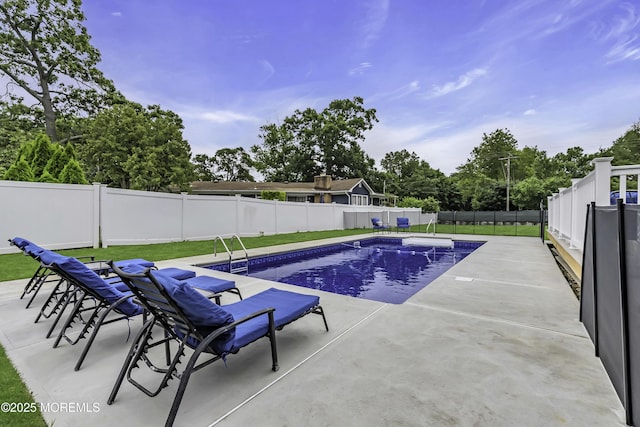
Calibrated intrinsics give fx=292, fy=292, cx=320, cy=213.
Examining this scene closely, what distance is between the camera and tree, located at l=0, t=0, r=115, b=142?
680 inches

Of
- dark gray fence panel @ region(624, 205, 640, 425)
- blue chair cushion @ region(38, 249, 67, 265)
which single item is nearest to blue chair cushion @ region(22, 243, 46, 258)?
blue chair cushion @ region(38, 249, 67, 265)

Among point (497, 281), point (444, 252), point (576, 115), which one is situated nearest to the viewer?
point (497, 281)

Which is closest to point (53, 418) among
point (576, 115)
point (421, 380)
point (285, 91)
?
point (421, 380)

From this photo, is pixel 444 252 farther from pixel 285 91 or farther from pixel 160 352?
pixel 285 91

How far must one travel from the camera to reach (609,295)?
238 cm

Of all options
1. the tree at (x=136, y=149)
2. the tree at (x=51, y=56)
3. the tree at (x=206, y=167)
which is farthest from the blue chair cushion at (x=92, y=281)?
the tree at (x=206, y=167)

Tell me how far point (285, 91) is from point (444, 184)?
2539cm

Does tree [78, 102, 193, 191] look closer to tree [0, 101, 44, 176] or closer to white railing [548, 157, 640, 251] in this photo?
tree [0, 101, 44, 176]

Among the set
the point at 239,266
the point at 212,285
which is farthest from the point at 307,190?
the point at 212,285

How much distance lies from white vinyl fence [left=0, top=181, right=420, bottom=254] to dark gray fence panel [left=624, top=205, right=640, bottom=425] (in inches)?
470

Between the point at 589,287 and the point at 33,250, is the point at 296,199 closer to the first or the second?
the point at 33,250

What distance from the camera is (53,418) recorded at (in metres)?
1.92

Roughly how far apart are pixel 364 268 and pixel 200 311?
7459 mm

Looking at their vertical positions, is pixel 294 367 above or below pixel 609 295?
below
